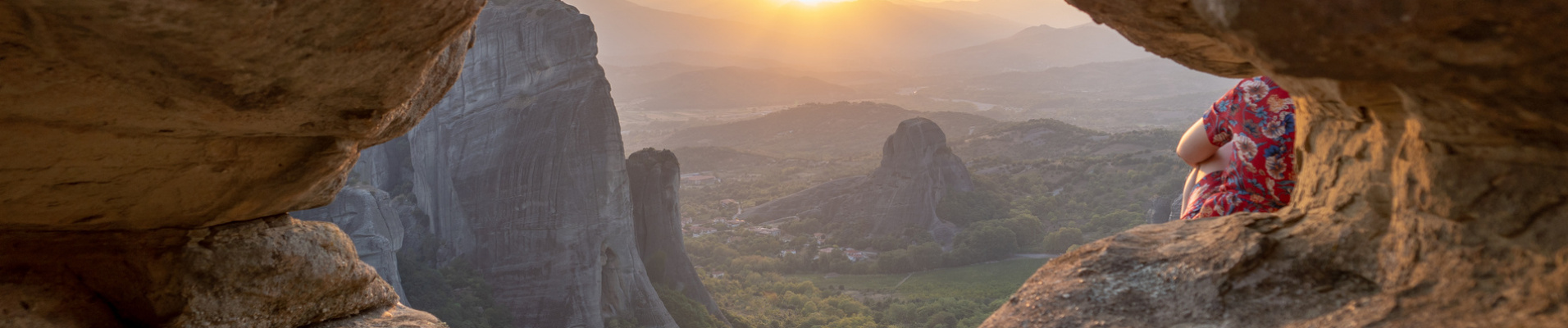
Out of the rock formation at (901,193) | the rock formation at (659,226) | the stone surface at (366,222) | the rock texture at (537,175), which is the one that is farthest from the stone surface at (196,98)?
the rock formation at (901,193)

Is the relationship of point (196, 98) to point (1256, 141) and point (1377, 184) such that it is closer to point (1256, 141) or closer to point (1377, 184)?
point (1377, 184)

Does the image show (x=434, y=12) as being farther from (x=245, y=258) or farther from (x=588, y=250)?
(x=588, y=250)

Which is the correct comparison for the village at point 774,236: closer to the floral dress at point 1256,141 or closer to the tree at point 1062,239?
the tree at point 1062,239

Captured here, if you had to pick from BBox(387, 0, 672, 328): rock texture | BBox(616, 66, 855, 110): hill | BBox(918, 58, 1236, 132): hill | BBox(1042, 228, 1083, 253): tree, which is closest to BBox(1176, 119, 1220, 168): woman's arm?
BBox(387, 0, 672, 328): rock texture

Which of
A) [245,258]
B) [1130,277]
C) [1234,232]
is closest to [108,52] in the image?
[245,258]

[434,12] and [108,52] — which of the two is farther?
[434,12]
